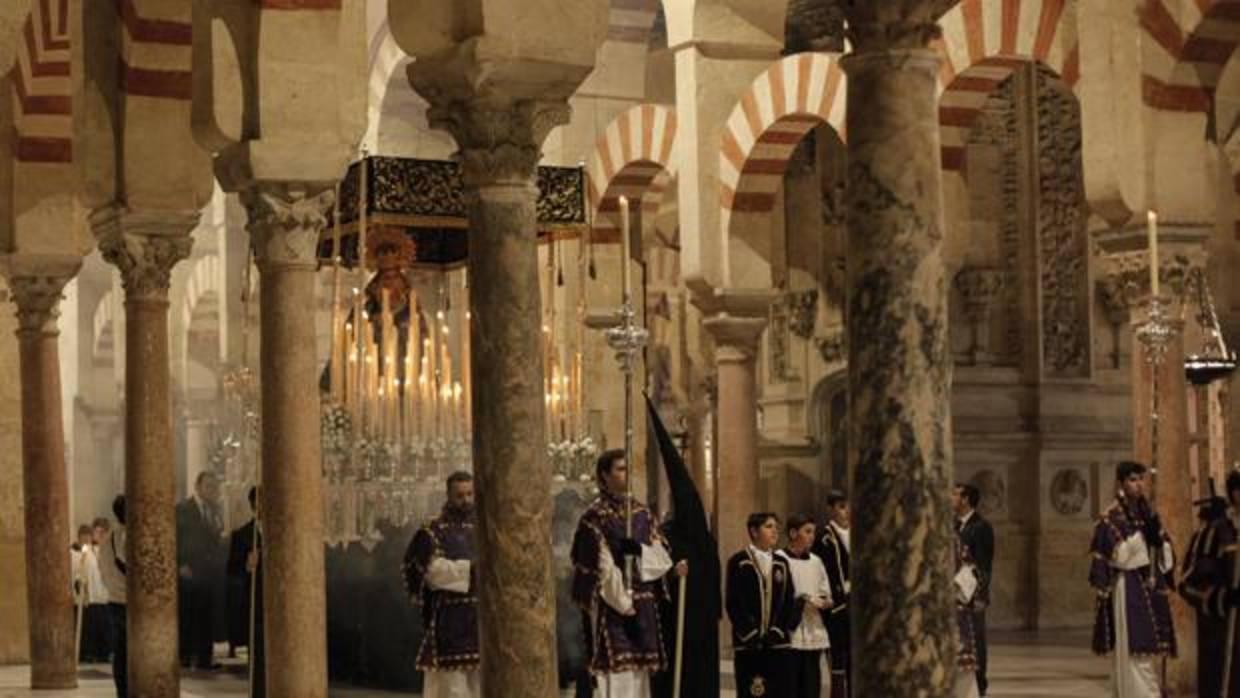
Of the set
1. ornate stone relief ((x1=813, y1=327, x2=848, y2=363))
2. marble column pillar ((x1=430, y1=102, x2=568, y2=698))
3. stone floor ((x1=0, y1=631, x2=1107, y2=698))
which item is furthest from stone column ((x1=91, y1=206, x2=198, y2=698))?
ornate stone relief ((x1=813, y1=327, x2=848, y2=363))

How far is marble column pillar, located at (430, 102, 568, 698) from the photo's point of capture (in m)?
7.10

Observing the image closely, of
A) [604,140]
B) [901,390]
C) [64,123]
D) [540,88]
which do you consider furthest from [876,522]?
[604,140]

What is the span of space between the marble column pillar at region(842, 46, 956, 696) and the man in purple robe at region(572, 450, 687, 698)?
3.48m

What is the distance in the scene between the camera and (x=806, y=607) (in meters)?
9.47

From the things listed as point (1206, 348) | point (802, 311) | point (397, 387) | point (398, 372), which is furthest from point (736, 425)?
point (802, 311)

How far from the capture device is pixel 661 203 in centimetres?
1998

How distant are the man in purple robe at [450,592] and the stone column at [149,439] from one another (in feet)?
5.63

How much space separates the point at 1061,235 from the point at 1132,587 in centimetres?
709

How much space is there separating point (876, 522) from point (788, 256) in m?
12.8

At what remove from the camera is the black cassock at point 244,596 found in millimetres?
11031

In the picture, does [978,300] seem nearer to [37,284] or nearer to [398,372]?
[398,372]

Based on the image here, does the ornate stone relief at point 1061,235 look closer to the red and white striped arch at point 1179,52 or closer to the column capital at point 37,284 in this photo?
the red and white striped arch at point 1179,52

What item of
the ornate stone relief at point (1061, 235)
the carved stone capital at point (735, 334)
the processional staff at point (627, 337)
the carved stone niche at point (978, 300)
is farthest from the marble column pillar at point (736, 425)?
the processional staff at point (627, 337)

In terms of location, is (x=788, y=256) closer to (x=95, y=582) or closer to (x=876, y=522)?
(x=95, y=582)
